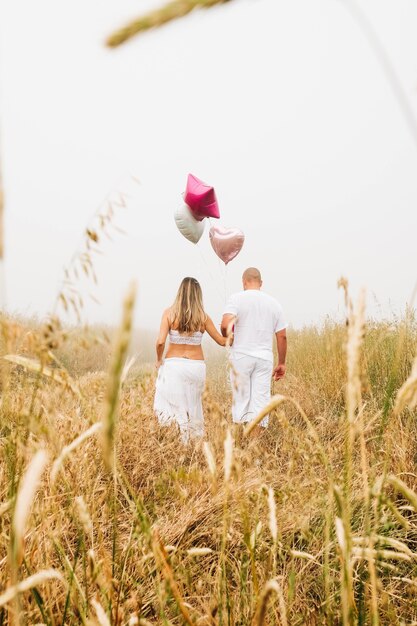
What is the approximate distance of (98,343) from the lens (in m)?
0.87

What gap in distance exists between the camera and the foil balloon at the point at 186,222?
17.3 feet

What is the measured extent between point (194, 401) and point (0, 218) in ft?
13.7

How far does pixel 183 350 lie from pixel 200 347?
0.17 metres

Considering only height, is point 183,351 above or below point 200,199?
below

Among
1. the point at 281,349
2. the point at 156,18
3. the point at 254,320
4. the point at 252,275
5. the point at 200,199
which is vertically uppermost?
the point at 200,199

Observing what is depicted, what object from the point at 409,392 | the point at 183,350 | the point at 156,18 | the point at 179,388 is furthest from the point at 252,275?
the point at 156,18

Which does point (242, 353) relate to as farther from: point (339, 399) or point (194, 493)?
point (194, 493)

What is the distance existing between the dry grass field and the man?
1.47 feet

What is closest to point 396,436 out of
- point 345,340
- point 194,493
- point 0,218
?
point 194,493

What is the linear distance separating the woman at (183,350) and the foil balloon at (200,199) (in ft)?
3.20

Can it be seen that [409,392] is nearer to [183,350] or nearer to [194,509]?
[194,509]

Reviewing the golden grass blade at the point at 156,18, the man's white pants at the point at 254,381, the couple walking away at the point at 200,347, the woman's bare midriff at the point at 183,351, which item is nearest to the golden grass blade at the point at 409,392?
the golden grass blade at the point at 156,18

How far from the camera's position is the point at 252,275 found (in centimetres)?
508

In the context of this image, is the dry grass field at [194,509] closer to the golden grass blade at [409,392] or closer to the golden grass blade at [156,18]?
the golden grass blade at [409,392]
